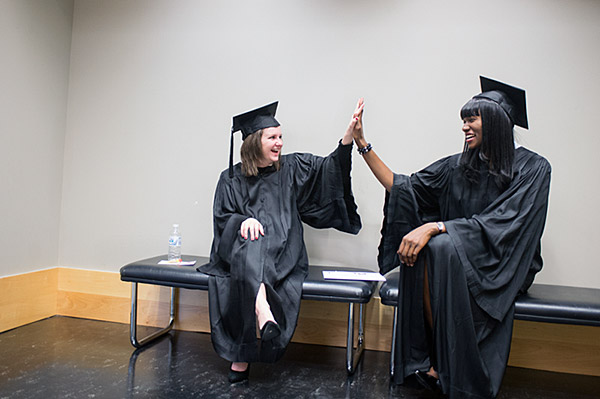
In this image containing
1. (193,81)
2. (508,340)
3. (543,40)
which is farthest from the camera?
(193,81)

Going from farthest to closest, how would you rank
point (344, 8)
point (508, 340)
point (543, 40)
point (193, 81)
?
point (193, 81) < point (344, 8) < point (543, 40) < point (508, 340)

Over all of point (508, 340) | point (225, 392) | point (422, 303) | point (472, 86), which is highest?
point (472, 86)

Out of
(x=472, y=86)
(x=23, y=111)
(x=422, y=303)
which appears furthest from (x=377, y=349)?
(x=23, y=111)

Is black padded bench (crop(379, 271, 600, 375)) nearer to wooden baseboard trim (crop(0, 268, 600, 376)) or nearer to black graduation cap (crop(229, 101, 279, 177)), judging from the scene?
wooden baseboard trim (crop(0, 268, 600, 376))

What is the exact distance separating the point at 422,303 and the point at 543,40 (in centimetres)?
Answer: 197

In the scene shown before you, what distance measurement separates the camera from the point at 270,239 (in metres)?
2.74

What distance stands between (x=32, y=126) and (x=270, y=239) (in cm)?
209

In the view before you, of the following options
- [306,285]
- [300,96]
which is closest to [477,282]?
[306,285]

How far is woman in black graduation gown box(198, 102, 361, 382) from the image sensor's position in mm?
2461

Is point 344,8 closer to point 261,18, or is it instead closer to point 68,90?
point 261,18

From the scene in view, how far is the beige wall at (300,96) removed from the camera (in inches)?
117

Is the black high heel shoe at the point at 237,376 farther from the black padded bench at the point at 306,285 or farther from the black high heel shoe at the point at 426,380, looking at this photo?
the black high heel shoe at the point at 426,380

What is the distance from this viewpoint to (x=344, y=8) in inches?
131

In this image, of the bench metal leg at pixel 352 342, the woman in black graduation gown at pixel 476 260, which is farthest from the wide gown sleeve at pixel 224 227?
the woman in black graduation gown at pixel 476 260
